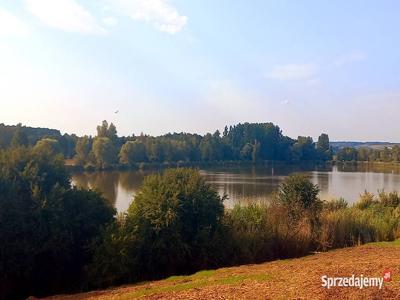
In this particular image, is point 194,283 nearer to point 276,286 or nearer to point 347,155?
point 276,286

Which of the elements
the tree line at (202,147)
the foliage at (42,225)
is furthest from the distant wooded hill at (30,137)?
the foliage at (42,225)

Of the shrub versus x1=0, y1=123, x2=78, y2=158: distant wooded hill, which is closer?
the shrub

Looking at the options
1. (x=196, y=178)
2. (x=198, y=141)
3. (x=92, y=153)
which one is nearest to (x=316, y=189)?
(x=196, y=178)

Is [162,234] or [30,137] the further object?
[30,137]

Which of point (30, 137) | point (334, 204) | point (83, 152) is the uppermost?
point (30, 137)

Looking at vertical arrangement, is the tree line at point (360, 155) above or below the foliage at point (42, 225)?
above

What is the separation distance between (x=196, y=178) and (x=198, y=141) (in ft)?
310

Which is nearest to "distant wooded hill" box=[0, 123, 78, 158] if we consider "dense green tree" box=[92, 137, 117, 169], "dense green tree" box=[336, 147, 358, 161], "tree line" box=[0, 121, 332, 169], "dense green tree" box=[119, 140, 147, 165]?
"tree line" box=[0, 121, 332, 169]

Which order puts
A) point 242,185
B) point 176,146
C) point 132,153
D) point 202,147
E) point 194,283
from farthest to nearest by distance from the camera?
point 202,147
point 176,146
point 132,153
point 242,185
point 194,283

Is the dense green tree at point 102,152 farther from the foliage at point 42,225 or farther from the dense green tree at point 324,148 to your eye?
the dense green tree at point 324,148

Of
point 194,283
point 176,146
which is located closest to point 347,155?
point 176,146

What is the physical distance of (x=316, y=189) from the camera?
17953 millimetres

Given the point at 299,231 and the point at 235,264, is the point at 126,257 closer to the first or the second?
the point at 235,264

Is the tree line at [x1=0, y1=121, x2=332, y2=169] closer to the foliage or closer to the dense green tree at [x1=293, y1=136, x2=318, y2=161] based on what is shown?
the dense green tree at [x1=293, y1=136, x2=318, y2=161]
